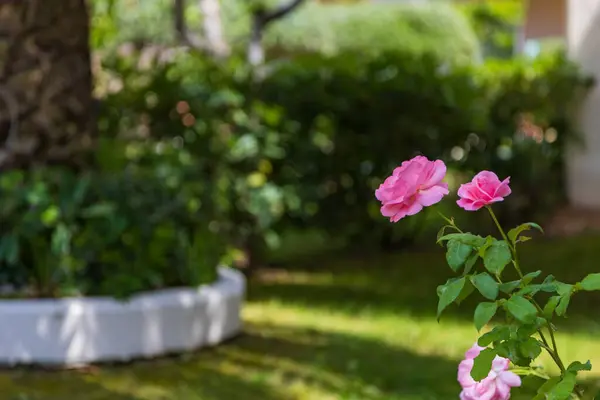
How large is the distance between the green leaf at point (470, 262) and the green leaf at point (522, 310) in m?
0.12

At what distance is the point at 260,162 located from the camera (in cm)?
804

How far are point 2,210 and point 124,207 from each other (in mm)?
597

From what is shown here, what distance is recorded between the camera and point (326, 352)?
5531 millimetres

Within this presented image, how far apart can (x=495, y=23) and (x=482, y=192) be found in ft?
119

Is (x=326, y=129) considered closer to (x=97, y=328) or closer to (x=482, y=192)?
(x=97, y=328)

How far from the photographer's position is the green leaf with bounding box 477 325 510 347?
81.0 inches

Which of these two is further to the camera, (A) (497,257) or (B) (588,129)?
(B) (588,129)

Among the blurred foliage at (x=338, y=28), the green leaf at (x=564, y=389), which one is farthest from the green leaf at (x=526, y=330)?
the blurred foliage at (x=338, y=28)

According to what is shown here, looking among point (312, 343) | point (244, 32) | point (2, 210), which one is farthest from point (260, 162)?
point (244, 32)

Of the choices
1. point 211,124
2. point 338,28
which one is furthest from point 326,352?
point 338,28

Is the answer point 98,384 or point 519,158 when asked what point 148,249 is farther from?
point 519,158

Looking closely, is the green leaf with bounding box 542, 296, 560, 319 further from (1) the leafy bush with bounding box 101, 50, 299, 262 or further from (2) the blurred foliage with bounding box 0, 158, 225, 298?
(1) the leafy bush with bounding box 101, 50, 299, 262

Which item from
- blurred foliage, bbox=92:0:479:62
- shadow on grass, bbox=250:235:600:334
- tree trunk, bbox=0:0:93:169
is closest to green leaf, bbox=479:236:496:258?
tree trunk, bbox=0:0:93:169

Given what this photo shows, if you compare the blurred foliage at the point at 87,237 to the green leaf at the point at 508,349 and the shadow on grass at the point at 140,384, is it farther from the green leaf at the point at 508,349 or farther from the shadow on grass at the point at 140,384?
the green leaf at the point at 508,349
